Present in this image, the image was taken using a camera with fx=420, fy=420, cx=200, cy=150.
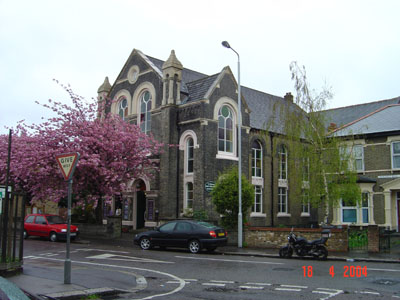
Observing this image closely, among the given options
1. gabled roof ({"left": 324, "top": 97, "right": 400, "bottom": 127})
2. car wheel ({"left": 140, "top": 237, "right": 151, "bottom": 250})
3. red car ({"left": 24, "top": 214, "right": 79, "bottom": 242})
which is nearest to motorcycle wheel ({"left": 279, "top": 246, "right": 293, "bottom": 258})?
car wheel ({"left": 140, "top": 237, "right": 151, "bottom": 250})

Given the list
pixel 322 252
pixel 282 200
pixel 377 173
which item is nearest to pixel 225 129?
pixel 282 200

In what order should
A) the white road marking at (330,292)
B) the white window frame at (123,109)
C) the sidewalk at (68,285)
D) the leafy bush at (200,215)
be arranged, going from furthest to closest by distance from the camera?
the white window frame at (123,109) → the leafy bush at (200,215) → the white road marking at (330,292) → the sidewalk at (68,285)

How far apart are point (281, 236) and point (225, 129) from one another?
9826 mm

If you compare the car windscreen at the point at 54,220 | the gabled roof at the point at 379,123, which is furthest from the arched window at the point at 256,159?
the car windscreen at the point at 54,220

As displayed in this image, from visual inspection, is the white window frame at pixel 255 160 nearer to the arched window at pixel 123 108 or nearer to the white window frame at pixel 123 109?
the white window frame at pixel 123 109

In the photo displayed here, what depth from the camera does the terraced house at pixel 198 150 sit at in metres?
26.3

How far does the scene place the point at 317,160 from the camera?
2150 cm

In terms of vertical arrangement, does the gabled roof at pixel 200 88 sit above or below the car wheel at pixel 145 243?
above

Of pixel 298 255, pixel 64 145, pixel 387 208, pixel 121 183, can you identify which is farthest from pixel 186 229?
pixel 387 208

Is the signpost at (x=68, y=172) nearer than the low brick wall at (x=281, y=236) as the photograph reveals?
Yes

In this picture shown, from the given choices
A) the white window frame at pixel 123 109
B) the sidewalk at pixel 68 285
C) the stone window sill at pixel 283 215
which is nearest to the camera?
the sidewalk at pixel 68 285

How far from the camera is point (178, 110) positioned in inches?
1102

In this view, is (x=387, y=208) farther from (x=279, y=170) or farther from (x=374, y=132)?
(x=279, y=170)
